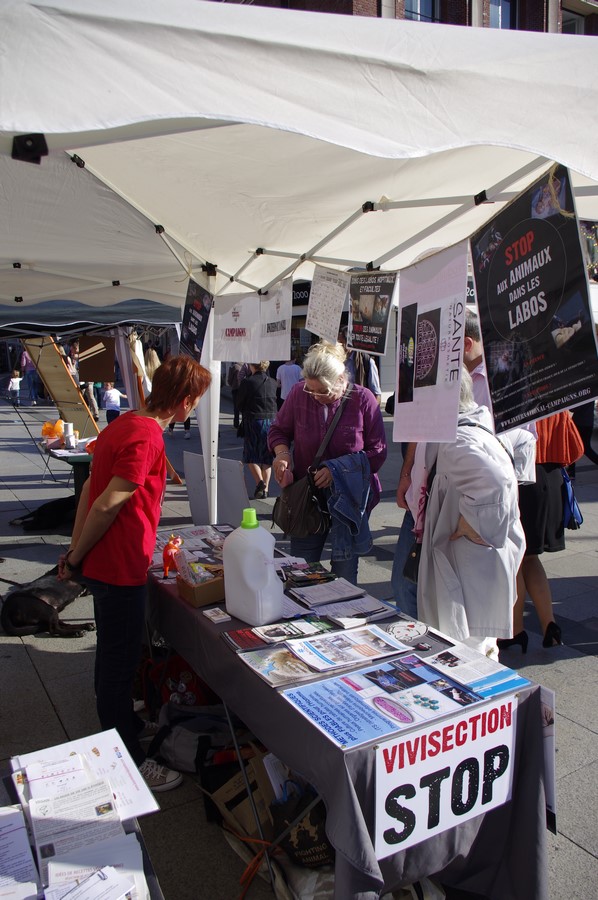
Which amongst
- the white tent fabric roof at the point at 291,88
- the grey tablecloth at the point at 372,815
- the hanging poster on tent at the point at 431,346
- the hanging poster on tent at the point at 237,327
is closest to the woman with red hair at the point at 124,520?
the grey tablecloth at the point at 372,815

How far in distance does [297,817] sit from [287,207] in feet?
10.0

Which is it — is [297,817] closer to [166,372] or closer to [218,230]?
[166,372]

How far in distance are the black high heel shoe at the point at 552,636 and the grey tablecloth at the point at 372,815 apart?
222 cm

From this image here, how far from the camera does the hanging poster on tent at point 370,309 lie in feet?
11.6

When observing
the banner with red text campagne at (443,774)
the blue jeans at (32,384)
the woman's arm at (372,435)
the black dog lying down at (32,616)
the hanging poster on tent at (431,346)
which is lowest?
the black dog lying down at (32,616)

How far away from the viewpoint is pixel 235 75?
1.55 meters

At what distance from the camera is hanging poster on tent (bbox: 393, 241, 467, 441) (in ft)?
7.69

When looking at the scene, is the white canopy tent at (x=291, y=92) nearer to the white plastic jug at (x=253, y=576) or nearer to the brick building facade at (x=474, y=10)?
the white plastic jug at (x=253, y=576)

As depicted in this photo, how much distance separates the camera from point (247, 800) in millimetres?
2383

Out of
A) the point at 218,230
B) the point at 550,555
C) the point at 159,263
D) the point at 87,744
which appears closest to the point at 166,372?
the point at 87,744

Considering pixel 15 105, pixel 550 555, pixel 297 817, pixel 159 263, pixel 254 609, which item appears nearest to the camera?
pixel 15 105

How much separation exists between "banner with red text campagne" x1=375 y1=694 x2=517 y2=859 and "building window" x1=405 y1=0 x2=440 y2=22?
22.3 m

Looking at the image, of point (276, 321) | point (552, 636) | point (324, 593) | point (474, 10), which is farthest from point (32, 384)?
point (324, 593)

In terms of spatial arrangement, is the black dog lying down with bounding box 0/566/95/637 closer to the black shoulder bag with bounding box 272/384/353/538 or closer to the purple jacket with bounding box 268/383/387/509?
the black shoulder bag with bounding box 272/384/353/538
